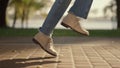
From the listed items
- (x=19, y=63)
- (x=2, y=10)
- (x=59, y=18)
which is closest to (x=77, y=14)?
(x=59, y=18)

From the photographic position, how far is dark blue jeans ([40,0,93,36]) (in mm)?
4664

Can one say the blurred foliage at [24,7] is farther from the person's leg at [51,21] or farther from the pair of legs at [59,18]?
the person's leg at [51,21]

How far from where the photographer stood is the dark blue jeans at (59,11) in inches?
184

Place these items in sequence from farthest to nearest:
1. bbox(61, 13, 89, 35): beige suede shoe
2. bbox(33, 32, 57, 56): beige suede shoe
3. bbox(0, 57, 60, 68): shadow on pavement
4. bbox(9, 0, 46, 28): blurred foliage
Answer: bbox(9, 0, 46, 28): blurred foliage → bbox(61, 13, 89, 35): beige suede shoe → bbox(33, 32, 57, 56): beige suede shoe → bbox(0, 57, 60, 68): shadow on pavement

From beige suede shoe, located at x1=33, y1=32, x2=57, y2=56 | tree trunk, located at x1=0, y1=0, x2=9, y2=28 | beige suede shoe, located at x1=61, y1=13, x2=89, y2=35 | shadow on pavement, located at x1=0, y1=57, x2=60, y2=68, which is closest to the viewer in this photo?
shadow on pavement, located at x1=0, y1=57, x2=60, y2=68

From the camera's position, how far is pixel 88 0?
4809mm

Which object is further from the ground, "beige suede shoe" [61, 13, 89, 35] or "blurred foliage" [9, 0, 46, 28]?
"beige suede shoe" [61, 13, 89, 35]

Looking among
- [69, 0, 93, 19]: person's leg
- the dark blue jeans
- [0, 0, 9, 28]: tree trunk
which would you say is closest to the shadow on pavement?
the dark blue jeans

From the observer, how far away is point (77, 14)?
16.1 ft

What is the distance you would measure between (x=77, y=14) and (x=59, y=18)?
0.31 m

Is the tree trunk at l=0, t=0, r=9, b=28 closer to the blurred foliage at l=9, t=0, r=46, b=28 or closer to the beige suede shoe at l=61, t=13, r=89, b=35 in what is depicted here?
the blurred foliage at l=9, t=0, r=46, b=28

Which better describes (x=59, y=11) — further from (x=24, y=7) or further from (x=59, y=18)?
(x=24, y=7)

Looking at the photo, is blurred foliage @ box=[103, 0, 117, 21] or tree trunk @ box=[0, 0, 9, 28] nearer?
tree trunk @ box=[0, 0, 9, 28]

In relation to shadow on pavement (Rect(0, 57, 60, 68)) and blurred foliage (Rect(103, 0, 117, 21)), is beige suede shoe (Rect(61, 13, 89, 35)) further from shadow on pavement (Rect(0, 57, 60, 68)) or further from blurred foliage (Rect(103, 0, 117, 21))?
blurred foliage (Rect(103, 0, 117, 21))
